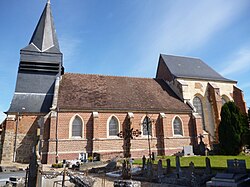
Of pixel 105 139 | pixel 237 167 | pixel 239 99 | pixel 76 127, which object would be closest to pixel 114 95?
pixel 105 139

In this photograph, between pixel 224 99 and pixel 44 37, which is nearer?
pixel 44 37

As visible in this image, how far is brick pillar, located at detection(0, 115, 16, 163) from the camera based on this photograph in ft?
55.5

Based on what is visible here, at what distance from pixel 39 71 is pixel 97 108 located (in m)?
8.06

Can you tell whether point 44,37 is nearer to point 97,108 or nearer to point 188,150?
point 97,108

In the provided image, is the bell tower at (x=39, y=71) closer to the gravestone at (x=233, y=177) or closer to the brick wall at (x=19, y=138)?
the brick wall at (x=19, y=138)

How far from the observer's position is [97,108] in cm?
1866

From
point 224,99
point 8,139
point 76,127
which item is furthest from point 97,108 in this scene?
point 224,99

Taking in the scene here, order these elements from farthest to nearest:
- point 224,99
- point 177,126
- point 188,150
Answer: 1. point 224,99
2. point 177,126
3. point 188,150

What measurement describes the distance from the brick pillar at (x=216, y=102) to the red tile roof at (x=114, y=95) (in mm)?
4349

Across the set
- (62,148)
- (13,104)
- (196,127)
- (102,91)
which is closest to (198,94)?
(196,127)

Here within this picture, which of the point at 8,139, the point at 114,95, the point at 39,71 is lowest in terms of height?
the point at 8,139

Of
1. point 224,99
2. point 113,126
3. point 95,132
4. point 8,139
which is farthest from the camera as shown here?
point 224,99

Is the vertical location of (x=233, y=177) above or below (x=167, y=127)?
below

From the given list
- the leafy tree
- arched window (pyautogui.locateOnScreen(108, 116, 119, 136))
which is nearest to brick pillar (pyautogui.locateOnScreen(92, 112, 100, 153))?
arched window (pyautogui.locateOnScreen(108, 116, 119, 136))
